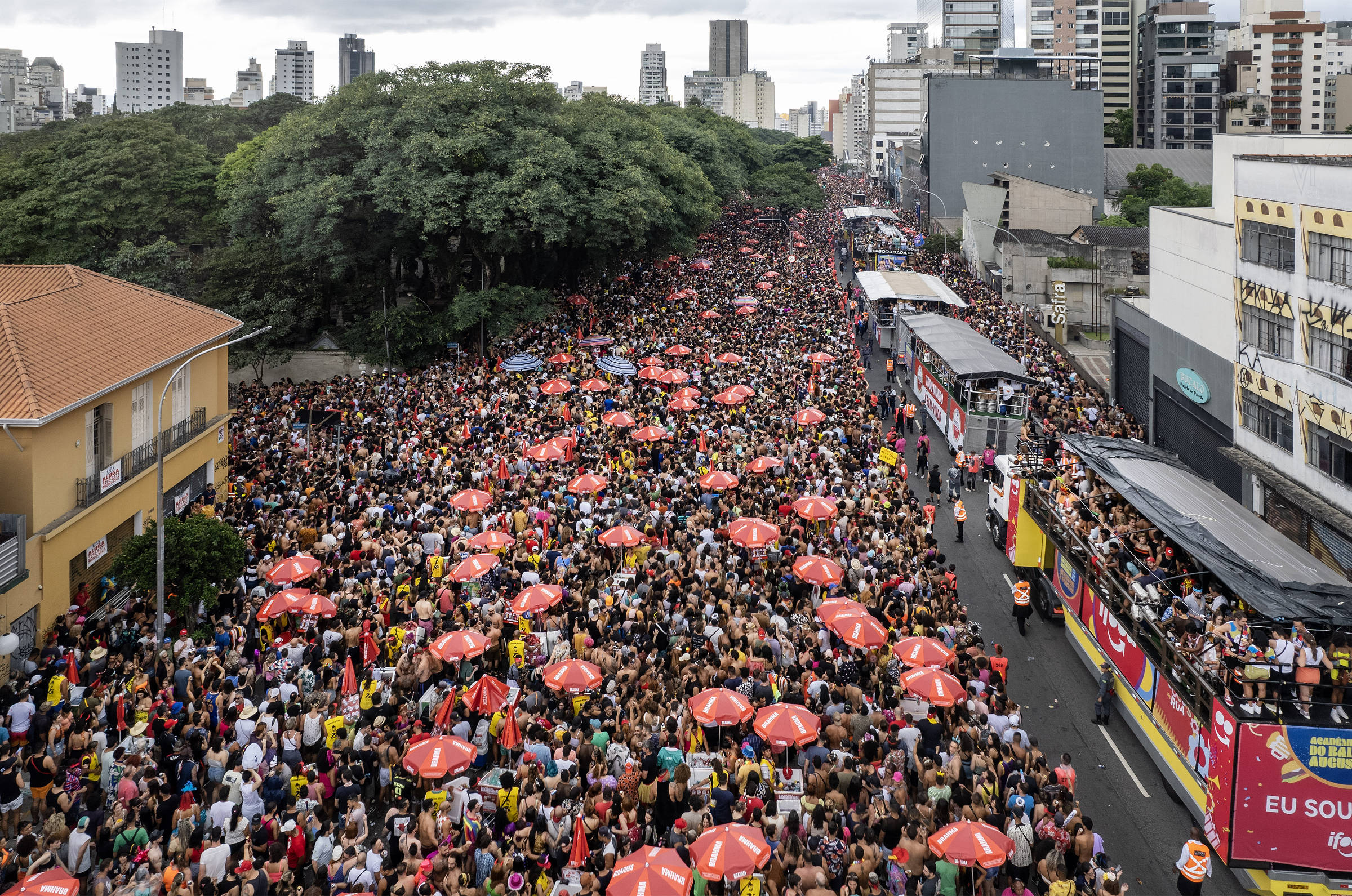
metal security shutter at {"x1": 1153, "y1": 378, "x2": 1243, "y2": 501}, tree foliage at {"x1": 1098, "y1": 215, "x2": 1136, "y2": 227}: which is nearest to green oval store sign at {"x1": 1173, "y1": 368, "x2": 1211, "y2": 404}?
metal security shutter at {"x1": 1153, "y1": 378, "x2": 1243, "y2": 501}

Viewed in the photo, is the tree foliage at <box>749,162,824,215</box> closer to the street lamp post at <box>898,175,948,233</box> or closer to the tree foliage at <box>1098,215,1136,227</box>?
the street lamp post at <box>898,175,948,233</box>

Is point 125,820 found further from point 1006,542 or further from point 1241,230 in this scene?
point 1241,230

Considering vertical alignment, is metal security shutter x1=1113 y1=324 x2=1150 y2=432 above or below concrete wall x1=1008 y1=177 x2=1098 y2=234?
below

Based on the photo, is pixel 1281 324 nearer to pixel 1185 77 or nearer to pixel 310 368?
pixel 310 368

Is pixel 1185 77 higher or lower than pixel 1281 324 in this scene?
higher

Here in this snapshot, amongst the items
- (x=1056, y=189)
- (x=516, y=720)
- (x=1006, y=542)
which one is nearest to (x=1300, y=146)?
(x=1006, y=542)

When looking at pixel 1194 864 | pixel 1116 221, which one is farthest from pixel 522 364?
pixel 1116 221
